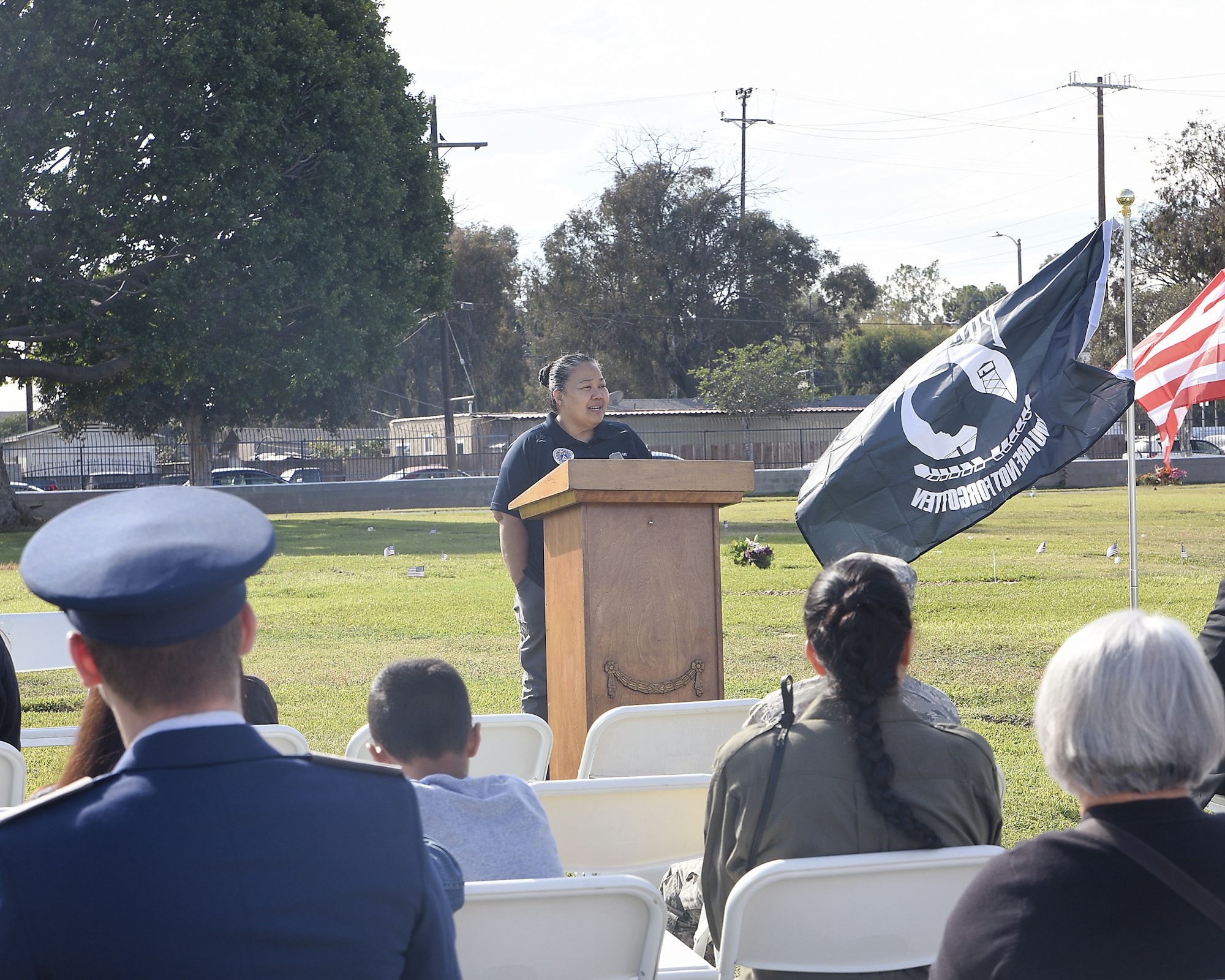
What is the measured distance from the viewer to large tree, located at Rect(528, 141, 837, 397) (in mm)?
63156

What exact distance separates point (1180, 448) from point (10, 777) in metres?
48.8

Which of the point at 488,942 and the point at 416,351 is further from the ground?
the point at 416,351

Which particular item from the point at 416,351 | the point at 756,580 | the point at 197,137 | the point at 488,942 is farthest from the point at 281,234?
the point at 416,351

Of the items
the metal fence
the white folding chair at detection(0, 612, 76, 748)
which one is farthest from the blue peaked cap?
the metal fence

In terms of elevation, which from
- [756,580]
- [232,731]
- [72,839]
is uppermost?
[232,731]

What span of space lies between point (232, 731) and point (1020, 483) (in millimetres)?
4547

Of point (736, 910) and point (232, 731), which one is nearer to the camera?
point (232, 731)

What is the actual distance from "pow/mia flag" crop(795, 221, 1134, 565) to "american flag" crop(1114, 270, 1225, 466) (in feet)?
7.75

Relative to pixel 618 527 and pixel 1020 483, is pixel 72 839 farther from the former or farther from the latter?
pixel 1020 483

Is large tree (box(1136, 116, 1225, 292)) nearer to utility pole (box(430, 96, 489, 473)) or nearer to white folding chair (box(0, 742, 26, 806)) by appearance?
utility pole (box(430, 96, 489, 473))

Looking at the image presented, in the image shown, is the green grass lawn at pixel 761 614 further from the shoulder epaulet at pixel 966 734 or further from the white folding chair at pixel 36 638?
the shoulder epaulet at pixel 966 734

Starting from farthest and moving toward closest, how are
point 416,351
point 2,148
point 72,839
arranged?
1. point 416,351
2. point 2,148
3. point 72,839

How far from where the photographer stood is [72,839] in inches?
56.6

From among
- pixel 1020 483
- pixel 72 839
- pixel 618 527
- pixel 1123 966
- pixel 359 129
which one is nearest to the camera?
pixel 72 839
